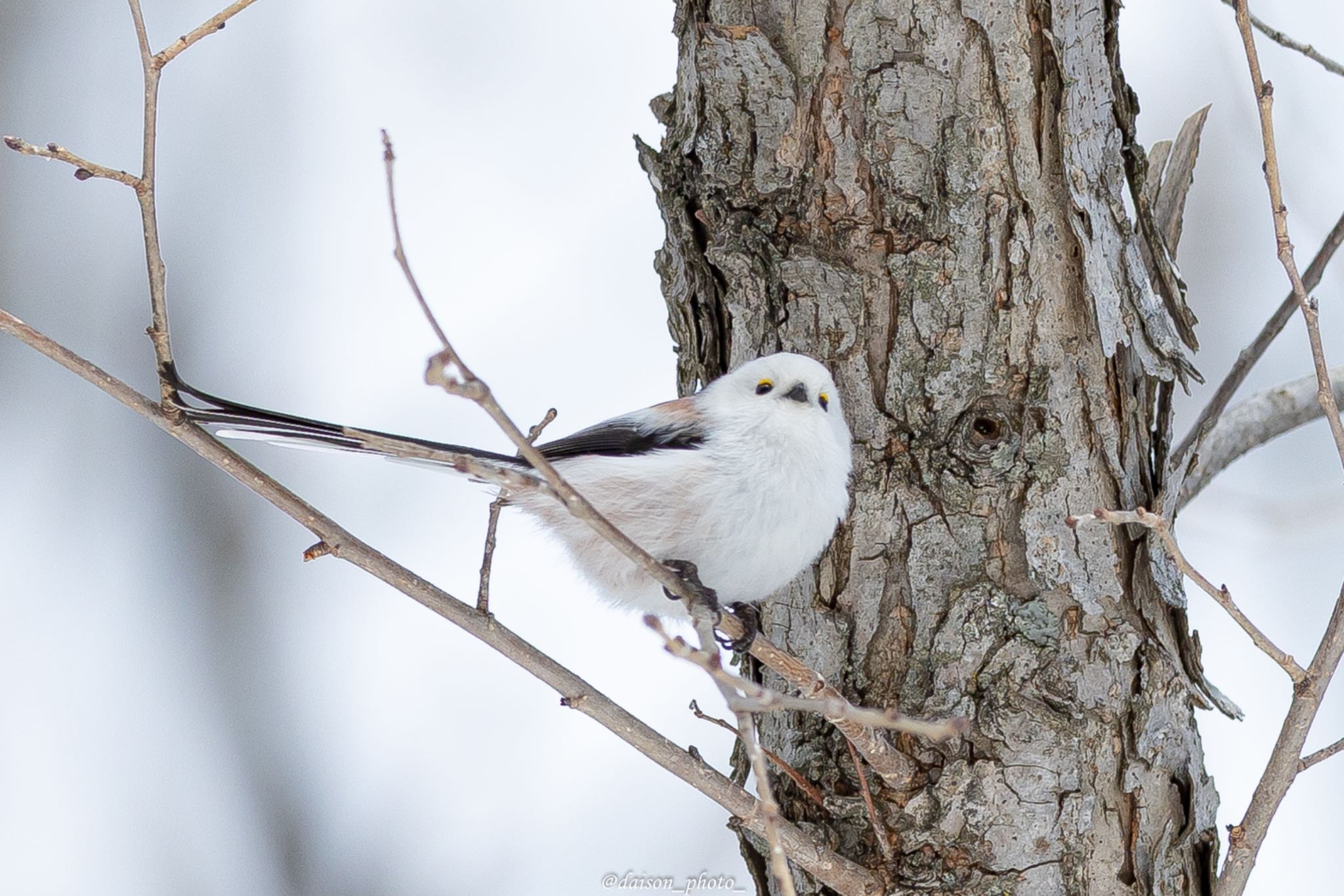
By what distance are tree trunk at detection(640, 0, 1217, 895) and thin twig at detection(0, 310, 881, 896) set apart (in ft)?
1.09

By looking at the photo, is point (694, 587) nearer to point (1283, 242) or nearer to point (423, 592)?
point (423, 592)

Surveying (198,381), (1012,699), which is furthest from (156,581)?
(1012,699)

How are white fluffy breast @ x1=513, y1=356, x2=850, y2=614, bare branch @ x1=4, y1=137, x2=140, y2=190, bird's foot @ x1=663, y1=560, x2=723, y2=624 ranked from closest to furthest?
1. bare branch @ x1=4, y1=137, x2=140, y2=190
2. bird's foot @ x1=663, y1=560, x2=723, y2=624
3. white fluffy breast @ x1=513, y1=356, x2=850, y2=614

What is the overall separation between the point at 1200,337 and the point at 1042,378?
214 cm

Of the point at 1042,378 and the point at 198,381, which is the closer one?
the point at 1042,378

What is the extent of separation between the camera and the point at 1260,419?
186 centimetres

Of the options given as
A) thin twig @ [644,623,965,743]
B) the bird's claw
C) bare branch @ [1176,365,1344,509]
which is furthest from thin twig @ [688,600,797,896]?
bare branch @ [1176,365,1344,509]

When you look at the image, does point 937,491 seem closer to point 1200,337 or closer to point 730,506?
point 730,506

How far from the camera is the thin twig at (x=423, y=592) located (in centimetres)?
110

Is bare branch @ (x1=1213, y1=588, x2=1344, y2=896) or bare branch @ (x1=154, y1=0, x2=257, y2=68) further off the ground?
bare branch @ (x1=154, y1=0, x2=257, y2=68)

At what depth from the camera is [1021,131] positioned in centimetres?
154

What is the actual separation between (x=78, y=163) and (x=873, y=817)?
1201 mm

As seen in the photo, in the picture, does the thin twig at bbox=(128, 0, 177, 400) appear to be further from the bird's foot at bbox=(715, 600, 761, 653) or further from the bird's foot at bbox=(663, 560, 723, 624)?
the bird's foot at bbox=(715, 600, 761, 653)

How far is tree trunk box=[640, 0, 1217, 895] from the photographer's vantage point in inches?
59.4
